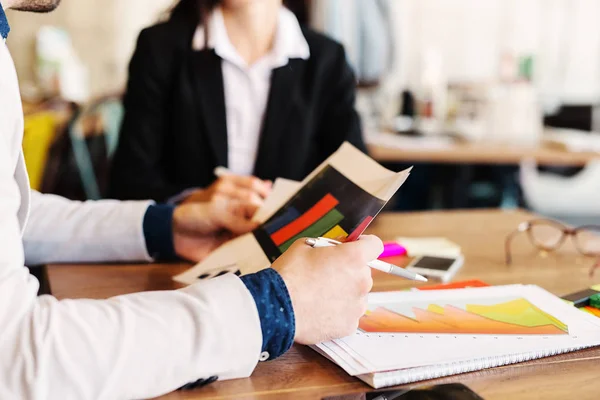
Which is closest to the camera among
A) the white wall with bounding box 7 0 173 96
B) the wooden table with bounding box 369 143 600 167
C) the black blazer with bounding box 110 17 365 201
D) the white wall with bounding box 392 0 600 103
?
the black blazer with bounding box 110 17 365 201

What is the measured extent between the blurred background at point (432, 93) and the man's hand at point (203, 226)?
76 cm

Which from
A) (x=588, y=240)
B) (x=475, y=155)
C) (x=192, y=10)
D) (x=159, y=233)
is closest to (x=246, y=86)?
(x=192, y=10)

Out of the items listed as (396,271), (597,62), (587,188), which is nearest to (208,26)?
(396,271)

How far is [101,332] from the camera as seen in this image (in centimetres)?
58

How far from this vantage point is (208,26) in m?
1.54

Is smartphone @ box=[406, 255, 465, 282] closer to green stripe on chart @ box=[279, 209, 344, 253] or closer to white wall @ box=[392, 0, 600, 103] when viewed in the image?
green stripe on chart @ box=[279, 209, 344, 253]

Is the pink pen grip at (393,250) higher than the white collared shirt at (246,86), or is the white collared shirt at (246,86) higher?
the white collared shirt at (246,86)

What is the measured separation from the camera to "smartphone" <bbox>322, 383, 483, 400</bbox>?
0.58 meters

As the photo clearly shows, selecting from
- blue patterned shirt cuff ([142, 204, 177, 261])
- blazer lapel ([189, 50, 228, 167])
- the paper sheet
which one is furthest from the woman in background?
the paper sheet

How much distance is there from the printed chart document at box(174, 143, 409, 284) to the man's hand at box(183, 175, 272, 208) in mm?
42

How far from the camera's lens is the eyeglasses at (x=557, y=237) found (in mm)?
1147

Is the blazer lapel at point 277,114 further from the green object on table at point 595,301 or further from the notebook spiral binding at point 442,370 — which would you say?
the notebook spiral binding at point 442,370

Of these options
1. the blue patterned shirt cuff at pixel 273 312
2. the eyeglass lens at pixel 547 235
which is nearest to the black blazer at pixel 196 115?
the eyeglass lens at pixel 547 235

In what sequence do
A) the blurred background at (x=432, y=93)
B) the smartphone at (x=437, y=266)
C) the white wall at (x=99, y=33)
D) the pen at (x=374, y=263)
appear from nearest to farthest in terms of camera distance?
the pen at (x=374, y=263), the smartphone at (x=437, y=266), the blurred background at (x=432, y=93), the white wall at (x=99, y=33)
